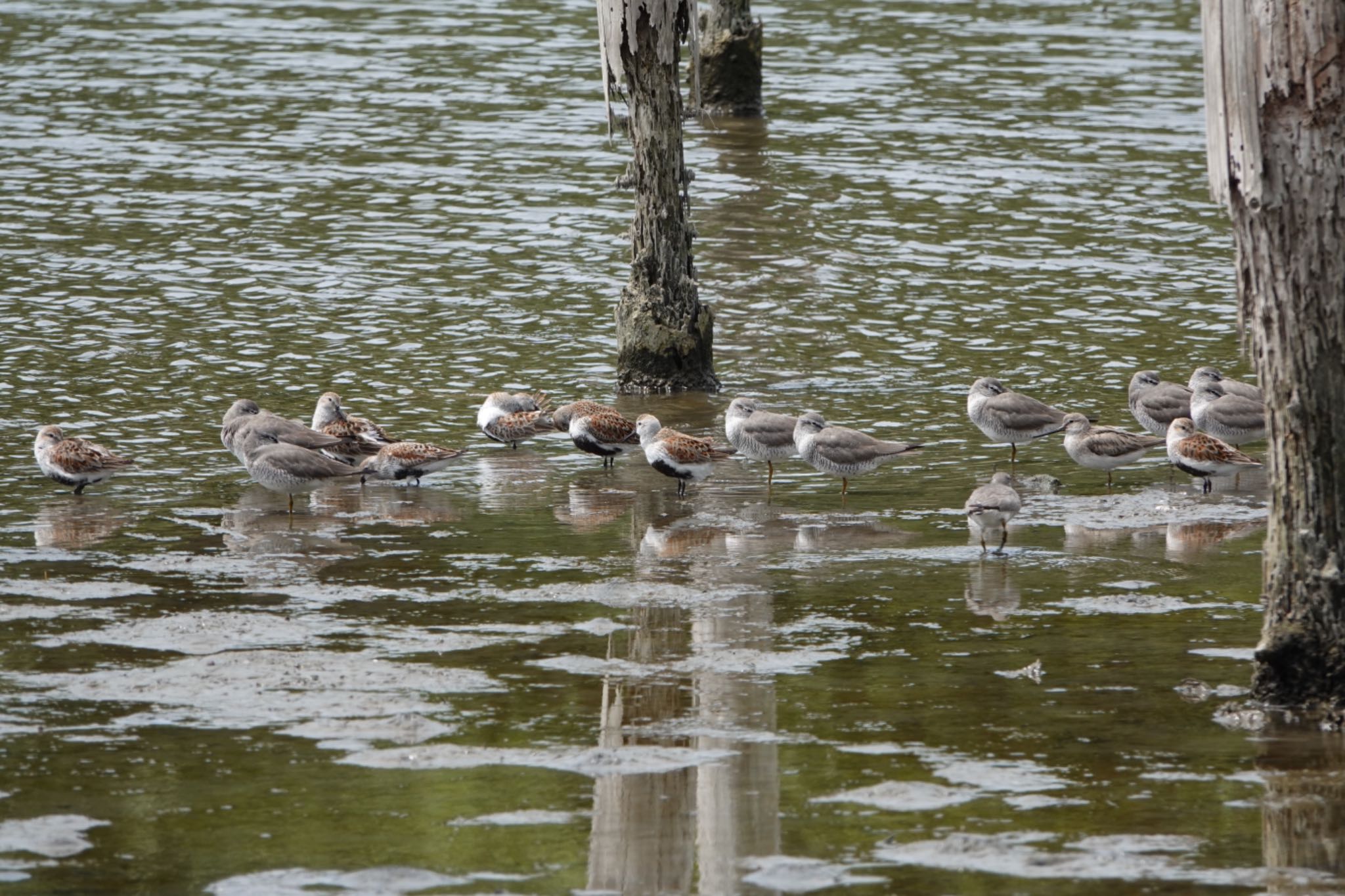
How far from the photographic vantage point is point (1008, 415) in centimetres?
Answer: 1764

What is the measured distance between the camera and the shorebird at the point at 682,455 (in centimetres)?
1645

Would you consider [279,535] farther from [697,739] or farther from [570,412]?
[697,739]

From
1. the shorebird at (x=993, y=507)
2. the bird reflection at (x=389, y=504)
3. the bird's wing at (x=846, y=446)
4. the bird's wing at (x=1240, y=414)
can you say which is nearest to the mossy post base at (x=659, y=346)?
the bird reflection at (x=389, y=504)

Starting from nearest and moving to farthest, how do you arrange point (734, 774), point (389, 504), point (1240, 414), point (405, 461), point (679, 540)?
point (734, 774)
point (679, 540)
point (389, 504)
point (405, 461)
point (1240, 414)

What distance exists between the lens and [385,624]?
41.5 ft

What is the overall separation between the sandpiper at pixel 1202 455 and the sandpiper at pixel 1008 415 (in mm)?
1335

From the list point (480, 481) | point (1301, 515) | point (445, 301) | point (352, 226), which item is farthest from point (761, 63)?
point (1301, 515)

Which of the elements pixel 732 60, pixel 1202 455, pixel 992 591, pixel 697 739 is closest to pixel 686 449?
pixel 992 591

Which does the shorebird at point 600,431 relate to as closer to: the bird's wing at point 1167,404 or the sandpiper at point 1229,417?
the bird's wing at point 1167,404

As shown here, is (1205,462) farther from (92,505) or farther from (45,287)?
(45,287)

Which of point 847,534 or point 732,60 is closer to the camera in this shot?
point 847,534

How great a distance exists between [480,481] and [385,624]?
4.92m

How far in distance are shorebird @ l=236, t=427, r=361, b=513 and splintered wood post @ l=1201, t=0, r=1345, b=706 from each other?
27.4ft

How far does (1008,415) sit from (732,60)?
2005 centimetres
